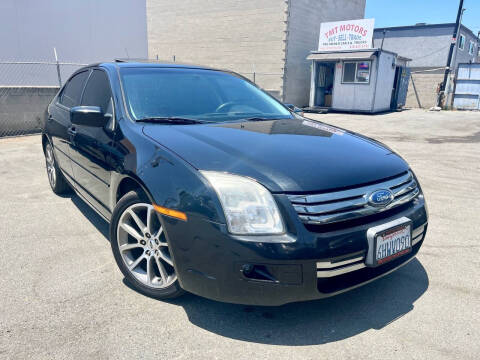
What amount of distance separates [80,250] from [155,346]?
1506 millimetres

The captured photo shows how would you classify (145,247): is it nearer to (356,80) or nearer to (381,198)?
(381,198)

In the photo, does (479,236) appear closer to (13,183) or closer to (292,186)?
(292,186)

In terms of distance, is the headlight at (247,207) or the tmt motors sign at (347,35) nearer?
the headlight at (247,207)

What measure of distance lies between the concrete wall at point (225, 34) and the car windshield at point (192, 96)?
14756mm

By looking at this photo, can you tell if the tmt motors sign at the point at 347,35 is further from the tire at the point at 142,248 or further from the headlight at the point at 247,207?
the headlight at the point at 247,207

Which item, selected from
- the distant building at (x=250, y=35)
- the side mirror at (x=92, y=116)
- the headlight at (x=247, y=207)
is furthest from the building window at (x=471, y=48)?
the headlight at (x=247, y=207)

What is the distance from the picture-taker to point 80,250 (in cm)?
322

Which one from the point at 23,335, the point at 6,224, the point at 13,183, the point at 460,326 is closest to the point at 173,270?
the point at 23,335

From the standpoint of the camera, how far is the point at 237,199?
6.49 feet

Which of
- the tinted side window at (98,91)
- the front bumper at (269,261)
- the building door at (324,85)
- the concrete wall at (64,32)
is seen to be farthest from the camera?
the building door at (324,85)

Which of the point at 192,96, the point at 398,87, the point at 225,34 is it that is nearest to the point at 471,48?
the point at 398,87

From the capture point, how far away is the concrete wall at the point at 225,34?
61.1ft

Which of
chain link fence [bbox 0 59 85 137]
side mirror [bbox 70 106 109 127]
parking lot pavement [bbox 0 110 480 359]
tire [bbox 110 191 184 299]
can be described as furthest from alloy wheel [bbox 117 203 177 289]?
chain link fence [bbox 0 59 85 137]

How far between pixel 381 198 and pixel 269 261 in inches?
31.1
